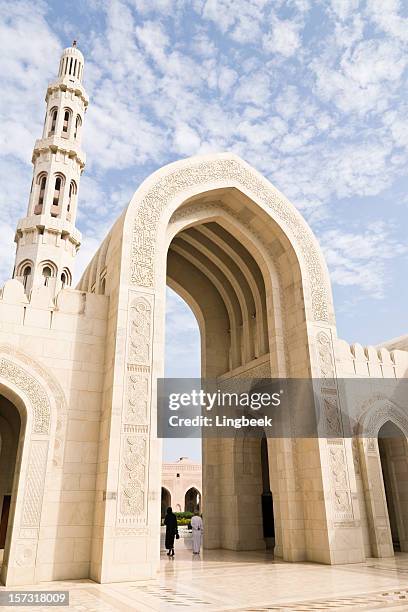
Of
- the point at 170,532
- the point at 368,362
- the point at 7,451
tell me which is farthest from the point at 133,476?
the point at 368,362

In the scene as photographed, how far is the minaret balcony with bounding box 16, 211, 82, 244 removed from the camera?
16.9m

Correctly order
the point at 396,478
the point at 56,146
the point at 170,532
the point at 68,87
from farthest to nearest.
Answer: the point at 68,87, the point at 56,146, the point at 396,478, the point at 170,532

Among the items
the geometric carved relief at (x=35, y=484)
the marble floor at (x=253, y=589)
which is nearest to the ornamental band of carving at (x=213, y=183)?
the geometric carved relief at (x=35, y=484)

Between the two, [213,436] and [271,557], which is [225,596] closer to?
[271,557]

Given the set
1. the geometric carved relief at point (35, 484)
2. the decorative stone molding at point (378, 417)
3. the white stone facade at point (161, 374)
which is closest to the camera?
the geometric carved relief at point (35, 484)

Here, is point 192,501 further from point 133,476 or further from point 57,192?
point 133,476

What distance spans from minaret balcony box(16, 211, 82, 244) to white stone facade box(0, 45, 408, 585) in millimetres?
5807

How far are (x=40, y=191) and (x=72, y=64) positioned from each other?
23.3 feet

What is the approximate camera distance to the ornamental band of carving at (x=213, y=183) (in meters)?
8.81

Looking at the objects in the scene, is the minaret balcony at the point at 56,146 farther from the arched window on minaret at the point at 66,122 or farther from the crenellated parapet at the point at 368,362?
the crenellated parapet at the point at 368,362

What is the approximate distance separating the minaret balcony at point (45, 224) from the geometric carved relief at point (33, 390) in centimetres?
1058

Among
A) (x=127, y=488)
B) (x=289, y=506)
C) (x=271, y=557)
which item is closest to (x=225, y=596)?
(x=127, y=488)

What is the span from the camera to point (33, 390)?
746 centimetres

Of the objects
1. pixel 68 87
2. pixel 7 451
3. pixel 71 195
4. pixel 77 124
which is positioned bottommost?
pixel 7 451
